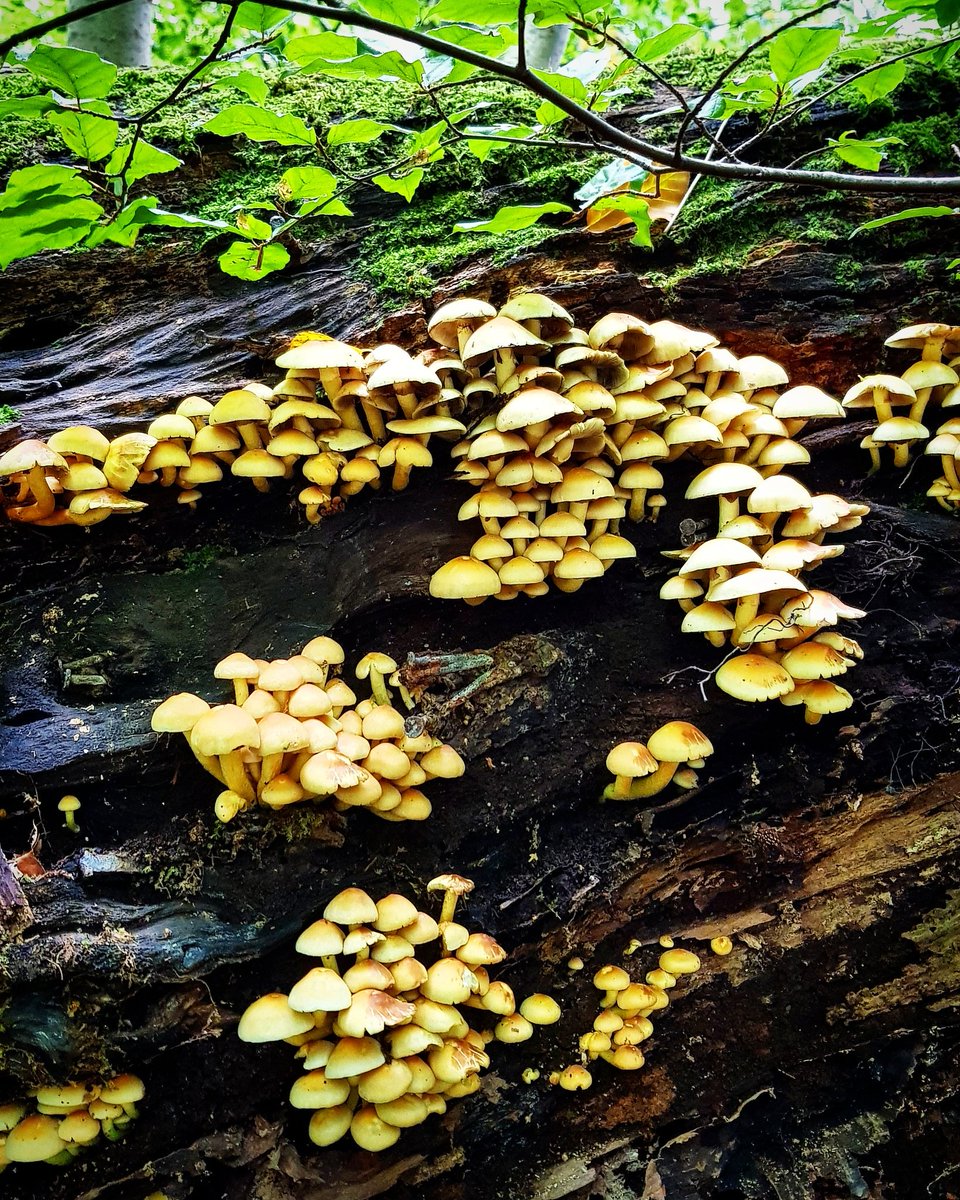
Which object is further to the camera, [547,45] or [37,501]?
[547,45]

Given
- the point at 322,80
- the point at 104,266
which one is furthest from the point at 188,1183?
the point at 322,80

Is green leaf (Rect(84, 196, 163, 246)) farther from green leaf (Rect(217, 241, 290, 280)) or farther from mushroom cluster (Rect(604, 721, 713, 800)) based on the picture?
mushroom cluster (Rect(604, 721, 713, 800))

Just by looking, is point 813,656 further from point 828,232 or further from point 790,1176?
point 790,1176

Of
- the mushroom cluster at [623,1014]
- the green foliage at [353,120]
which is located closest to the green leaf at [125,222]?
the green foliage at [353,120]

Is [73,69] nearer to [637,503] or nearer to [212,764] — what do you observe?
[212,764]

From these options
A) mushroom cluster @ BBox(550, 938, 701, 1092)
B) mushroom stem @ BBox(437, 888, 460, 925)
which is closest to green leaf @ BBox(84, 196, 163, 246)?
mushroom stem @ BBox(437, 888, 460, 925)

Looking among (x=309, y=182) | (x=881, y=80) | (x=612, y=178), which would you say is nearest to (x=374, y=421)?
(x=309, y=182)
